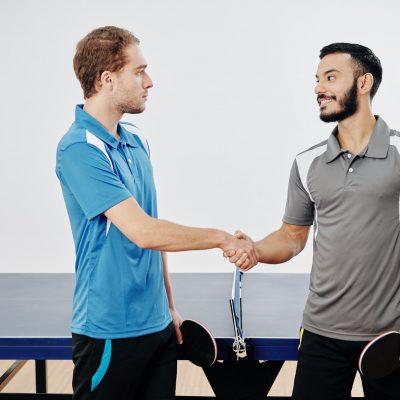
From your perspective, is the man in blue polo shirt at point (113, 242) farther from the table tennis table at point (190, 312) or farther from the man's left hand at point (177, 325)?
the table tennis table at point (190, 312)

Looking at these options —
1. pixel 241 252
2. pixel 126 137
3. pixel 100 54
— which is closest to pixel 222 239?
pixel 241 252

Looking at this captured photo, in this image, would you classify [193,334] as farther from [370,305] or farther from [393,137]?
[393,137]

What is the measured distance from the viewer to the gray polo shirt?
1764 millimetres

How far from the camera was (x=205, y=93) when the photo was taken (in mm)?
3992

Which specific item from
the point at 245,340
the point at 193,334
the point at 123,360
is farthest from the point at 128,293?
the point at 245,340

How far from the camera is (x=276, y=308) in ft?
7.86

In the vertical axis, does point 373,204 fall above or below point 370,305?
above

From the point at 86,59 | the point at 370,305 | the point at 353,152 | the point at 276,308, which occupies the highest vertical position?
the point at 86,59

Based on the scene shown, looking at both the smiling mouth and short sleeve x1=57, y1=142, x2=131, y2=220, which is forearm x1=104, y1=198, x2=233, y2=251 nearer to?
short sleeve x1=57, y1=142, x2=131, y2=220

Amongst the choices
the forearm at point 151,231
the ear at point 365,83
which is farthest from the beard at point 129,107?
the ear at point 365,83

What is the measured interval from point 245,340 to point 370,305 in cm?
41

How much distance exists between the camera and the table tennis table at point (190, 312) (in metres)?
2.03

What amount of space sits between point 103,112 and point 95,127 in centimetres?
7

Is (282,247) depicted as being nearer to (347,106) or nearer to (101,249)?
(347,106)
